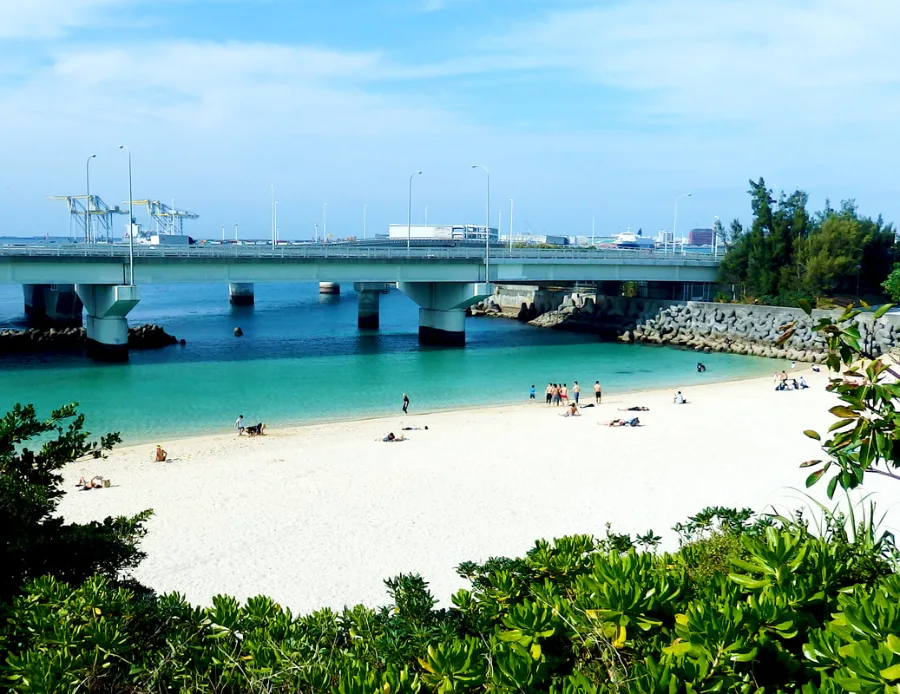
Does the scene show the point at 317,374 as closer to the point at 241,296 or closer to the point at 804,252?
the point at 804,252

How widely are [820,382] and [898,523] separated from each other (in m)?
23.8

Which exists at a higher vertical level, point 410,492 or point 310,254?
point 310,254

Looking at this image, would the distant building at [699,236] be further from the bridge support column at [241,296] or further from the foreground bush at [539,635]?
the foreground bush at [539,635]

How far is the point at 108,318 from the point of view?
4041 cm

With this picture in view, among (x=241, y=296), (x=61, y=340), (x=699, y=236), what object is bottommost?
(x=61, y=340)

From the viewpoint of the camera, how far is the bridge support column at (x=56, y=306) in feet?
189

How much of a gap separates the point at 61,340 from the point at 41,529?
44.9 meters

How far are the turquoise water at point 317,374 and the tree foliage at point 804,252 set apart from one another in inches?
368

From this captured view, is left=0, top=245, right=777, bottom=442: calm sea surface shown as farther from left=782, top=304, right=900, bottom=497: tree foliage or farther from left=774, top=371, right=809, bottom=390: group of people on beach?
left=782, top=304, right=900, bottom=497: tree foliage

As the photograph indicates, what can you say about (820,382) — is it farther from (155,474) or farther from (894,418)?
(894,418)

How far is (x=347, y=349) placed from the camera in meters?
46.5

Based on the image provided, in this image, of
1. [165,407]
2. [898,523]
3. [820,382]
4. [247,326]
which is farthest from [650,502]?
[247,326]

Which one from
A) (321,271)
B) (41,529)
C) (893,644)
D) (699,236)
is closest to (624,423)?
(41,529)

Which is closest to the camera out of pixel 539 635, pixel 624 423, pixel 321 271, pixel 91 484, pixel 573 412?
pixel 539 635
